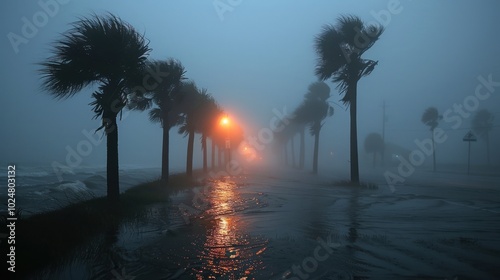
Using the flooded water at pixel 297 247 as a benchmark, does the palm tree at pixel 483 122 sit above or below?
above

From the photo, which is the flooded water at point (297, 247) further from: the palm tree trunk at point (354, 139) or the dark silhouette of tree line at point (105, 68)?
the palm tree trunk at point (354, 139)

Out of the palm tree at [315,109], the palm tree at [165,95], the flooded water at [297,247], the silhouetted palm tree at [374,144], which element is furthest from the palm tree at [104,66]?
the silhouetted palm tree at [374,144]

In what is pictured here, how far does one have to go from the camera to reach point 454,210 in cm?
1108

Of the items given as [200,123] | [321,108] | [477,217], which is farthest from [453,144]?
A: [477,217]

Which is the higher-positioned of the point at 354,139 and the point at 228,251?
the point at 354,139

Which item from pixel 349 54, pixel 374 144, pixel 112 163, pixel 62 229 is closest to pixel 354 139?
pixel 349 54

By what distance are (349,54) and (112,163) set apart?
1702 centimetres

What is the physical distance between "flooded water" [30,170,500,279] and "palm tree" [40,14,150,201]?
12.0 feet

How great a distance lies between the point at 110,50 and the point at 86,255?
23.3ft

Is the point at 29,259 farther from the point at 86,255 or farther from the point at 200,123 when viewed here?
the point at 200,123

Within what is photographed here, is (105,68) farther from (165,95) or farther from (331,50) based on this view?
(331,50)

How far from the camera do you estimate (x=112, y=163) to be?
11695mm

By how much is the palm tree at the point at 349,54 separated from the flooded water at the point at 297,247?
13.1 m

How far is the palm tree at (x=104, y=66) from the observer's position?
10.5 meters
